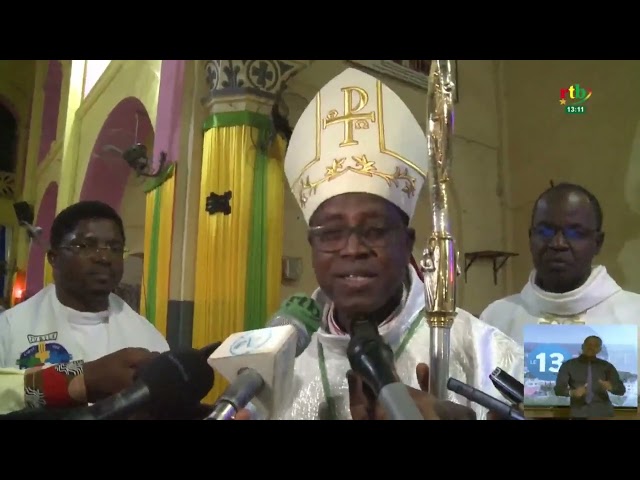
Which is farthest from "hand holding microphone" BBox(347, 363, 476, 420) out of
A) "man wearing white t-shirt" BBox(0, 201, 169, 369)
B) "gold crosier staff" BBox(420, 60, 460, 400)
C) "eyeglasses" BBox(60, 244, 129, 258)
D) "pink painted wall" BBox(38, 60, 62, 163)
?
"pink painted wall" BBox(38, 60, 62, 163)

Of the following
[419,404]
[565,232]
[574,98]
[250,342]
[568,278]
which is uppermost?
[574,98]

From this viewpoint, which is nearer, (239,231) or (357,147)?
(357,147)

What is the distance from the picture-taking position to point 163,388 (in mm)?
1606

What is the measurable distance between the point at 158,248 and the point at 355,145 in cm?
59

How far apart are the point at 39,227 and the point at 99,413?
56 cm

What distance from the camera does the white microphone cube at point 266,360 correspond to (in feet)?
4.72

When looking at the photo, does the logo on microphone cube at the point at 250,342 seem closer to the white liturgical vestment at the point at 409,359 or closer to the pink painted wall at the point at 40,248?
the white liturgical vestment at the point at 409,359

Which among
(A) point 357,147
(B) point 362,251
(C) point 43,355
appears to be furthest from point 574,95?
(C) point 43,355

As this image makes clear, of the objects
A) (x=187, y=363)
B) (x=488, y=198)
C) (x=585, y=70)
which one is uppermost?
(x=585, y=70)

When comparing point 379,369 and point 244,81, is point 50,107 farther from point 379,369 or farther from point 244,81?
point 379,369
